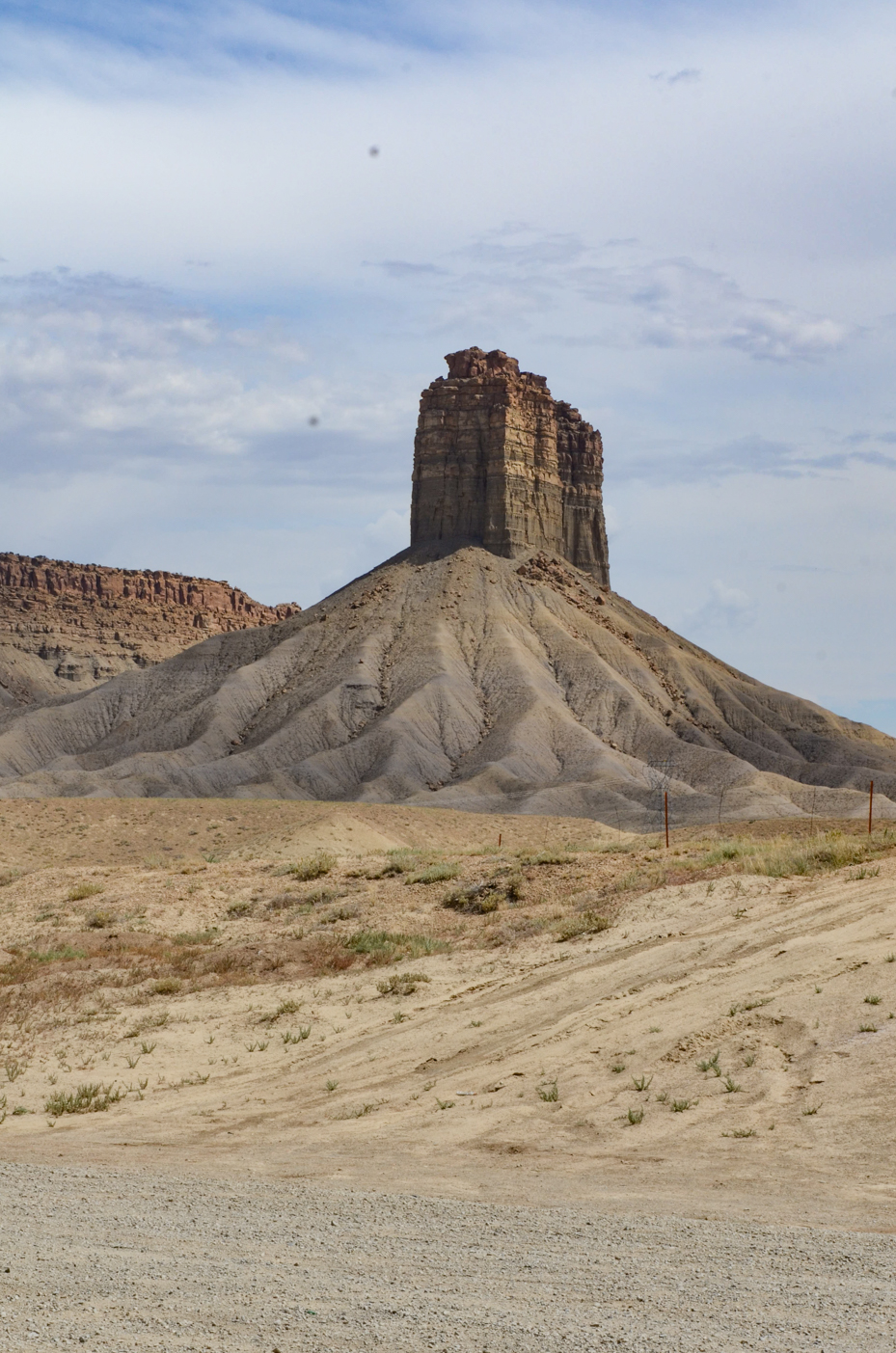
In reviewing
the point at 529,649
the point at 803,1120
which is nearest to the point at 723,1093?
the point at 803,1120

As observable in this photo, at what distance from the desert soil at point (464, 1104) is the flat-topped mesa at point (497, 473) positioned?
95.5 metres

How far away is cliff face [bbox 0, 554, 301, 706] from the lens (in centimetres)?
15350

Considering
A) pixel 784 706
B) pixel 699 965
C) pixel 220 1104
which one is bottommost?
pixel 220 1104

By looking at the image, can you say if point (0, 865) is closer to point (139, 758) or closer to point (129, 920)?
point (129, 920)

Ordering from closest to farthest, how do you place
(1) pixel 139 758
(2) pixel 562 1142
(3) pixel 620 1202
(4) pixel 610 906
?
(3) pixel 620 1202 → (2) pixel 562 1142 → (4) pixel 610 906 → (1) pixel 139 758

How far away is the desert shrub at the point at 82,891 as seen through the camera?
27.2 m

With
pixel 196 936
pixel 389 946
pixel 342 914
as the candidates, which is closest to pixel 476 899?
pixel 342 914

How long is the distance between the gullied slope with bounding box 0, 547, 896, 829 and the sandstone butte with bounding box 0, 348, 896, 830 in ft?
0.70

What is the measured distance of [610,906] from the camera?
21141 millimetres

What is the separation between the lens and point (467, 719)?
97.8 m

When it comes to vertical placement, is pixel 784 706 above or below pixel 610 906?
above

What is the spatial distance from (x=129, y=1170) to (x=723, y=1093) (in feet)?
17.2

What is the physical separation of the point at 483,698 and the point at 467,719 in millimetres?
4471

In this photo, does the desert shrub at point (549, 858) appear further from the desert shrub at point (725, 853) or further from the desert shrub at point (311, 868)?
the desert shrub at point (311, 868)
